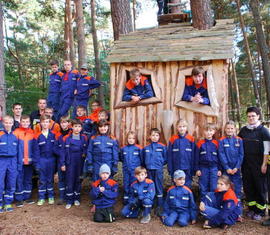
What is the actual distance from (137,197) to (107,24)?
24.8 m

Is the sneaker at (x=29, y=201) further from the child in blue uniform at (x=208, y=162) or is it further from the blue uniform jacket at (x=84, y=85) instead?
the child in blue uniform at (x=208, y=162)

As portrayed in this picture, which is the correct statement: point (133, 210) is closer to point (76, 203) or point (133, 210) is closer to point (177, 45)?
point (76, 203)

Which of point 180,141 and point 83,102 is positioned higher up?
point 83,102

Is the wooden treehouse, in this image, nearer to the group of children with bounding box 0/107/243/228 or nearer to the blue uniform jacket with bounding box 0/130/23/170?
the group of children with bounding box 0/107/243/228

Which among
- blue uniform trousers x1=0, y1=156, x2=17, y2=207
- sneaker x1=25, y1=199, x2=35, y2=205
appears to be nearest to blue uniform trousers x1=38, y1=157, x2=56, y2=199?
sneaker x1=25, y1=199, x2=35, y2=205

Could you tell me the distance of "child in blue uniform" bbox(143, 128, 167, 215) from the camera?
207 inches

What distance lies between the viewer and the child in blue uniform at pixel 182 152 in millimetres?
5145

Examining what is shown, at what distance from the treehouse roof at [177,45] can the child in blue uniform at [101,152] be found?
172 cm

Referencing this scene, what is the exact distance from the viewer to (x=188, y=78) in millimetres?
5734

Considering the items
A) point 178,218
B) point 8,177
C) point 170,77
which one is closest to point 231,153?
point 178,218

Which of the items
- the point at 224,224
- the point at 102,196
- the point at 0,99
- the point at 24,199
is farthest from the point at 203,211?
the point at 0,99

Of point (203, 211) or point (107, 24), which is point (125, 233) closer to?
point (203, 211)

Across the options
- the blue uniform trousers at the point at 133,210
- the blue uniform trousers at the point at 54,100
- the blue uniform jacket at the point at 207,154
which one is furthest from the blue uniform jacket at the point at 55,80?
the blue uniform jacket at the point at 207,154

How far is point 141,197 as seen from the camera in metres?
4.96
